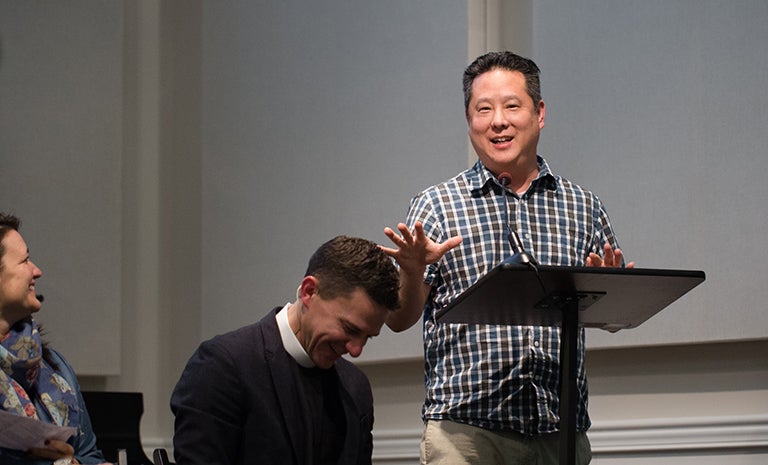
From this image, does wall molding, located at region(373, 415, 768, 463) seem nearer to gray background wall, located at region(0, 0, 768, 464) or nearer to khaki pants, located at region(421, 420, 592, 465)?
gray background wall, located at region(0, 0, 768, 464)

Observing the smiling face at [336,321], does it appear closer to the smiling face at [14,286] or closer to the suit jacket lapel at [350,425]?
the suit jacket lapel at [350,425]

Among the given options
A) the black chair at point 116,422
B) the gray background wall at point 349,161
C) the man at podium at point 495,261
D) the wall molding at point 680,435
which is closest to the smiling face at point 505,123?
the man at podium at point 495,261

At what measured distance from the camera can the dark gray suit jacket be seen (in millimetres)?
2572

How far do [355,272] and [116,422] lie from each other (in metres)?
2.54

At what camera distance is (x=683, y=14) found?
4.25 metres

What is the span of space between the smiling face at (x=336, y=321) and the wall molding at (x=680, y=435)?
5.97ft

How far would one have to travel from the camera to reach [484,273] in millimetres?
2949

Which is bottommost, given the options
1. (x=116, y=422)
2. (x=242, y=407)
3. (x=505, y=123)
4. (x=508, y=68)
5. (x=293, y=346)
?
(x=116, y=422)

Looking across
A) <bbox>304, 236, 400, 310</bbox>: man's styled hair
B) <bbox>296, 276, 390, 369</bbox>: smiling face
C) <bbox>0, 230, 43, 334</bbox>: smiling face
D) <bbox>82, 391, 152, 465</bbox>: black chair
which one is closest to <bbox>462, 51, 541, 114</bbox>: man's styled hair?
<bbox>304, 236, 400, 310</bbox>: man's styled hair

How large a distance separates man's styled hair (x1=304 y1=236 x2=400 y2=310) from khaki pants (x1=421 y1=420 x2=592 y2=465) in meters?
0.37

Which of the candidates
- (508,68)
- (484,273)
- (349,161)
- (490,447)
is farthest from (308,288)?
(349,161)

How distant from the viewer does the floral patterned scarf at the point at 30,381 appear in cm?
346

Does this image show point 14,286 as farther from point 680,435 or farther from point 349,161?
point 680,435

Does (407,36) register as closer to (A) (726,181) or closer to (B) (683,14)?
(B) (683,14)
